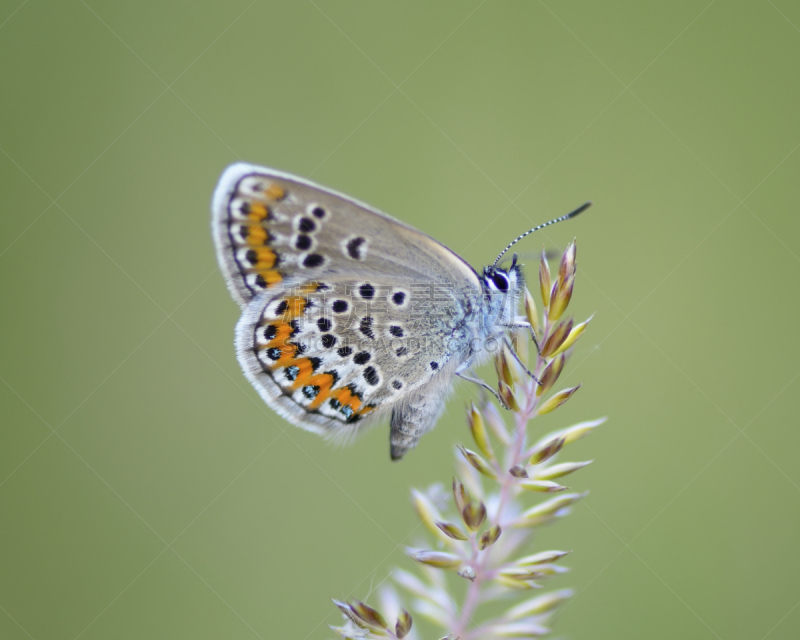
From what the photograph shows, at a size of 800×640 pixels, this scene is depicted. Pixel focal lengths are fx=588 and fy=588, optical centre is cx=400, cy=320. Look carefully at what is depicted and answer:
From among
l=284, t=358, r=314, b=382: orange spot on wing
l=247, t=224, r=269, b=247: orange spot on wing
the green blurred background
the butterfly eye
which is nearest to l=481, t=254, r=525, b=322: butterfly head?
the butterfly eye

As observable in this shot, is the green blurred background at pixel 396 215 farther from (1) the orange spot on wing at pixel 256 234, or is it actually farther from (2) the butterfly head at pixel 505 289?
(1) the orange spot on wing at pixel 256 234

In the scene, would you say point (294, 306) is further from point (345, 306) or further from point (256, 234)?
point (256, 234)

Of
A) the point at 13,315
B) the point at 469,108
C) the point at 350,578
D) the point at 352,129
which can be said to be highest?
the point at 469,108

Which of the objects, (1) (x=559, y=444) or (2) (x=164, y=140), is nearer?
(1) (x=559, y=444)

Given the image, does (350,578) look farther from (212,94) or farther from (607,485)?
(212,94)

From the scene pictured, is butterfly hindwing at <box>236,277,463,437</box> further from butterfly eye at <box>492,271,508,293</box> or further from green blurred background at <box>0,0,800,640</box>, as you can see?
green blurred background at <box>0,0,800,640</box>

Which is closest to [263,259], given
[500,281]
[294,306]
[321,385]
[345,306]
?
[294,306]

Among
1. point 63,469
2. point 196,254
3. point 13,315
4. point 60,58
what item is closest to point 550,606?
point 63,469
